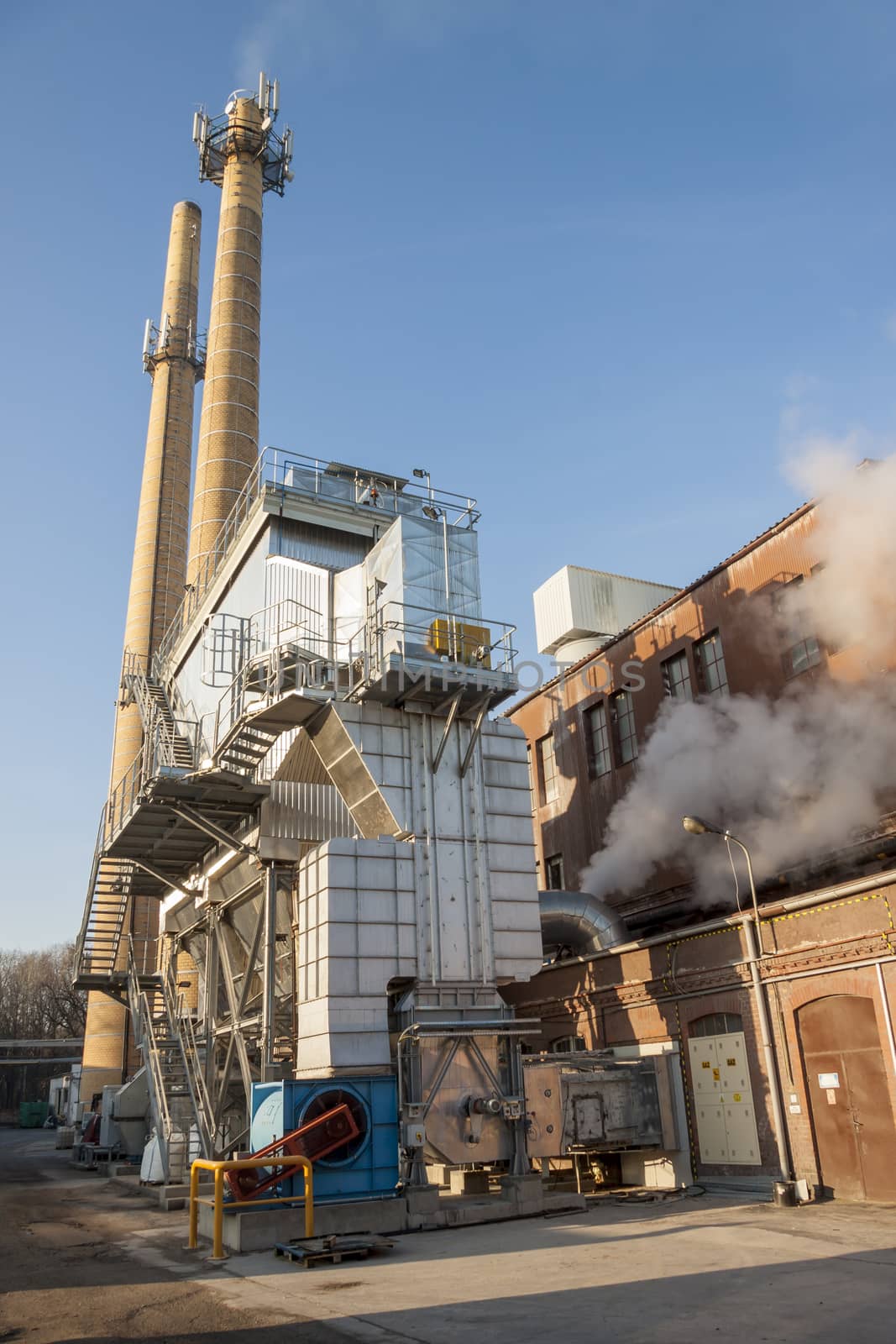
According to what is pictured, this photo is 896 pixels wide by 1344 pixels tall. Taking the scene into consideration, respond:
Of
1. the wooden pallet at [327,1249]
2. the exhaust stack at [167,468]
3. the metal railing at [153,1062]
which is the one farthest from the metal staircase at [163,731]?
the exhaust stack at [167,468]

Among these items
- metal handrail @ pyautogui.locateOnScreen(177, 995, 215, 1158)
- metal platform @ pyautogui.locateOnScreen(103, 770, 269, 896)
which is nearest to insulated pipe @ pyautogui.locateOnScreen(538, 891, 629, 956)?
metal platform @ pyautogui.locateOnScreen(103, 770, 269, 896)

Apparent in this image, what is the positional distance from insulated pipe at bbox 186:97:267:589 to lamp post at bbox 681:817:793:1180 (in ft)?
62.2

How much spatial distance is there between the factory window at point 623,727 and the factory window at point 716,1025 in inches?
329

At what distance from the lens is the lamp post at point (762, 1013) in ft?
47.2

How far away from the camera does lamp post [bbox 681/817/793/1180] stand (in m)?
14.4

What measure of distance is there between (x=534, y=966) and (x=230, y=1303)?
8.75m

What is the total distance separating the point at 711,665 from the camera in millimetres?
22688

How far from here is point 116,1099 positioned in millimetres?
26656

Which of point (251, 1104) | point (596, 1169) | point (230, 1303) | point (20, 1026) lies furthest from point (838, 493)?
point (20, 1026)

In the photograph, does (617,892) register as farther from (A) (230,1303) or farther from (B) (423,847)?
(A) (230,1303)

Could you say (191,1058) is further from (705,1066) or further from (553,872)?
(705,1066)

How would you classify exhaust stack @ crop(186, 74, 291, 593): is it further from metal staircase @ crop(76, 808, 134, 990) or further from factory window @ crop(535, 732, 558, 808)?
factory window @ crop(535, 732, 558, 808)

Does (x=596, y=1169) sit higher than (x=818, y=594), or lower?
lower

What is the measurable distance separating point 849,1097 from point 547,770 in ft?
50.3
